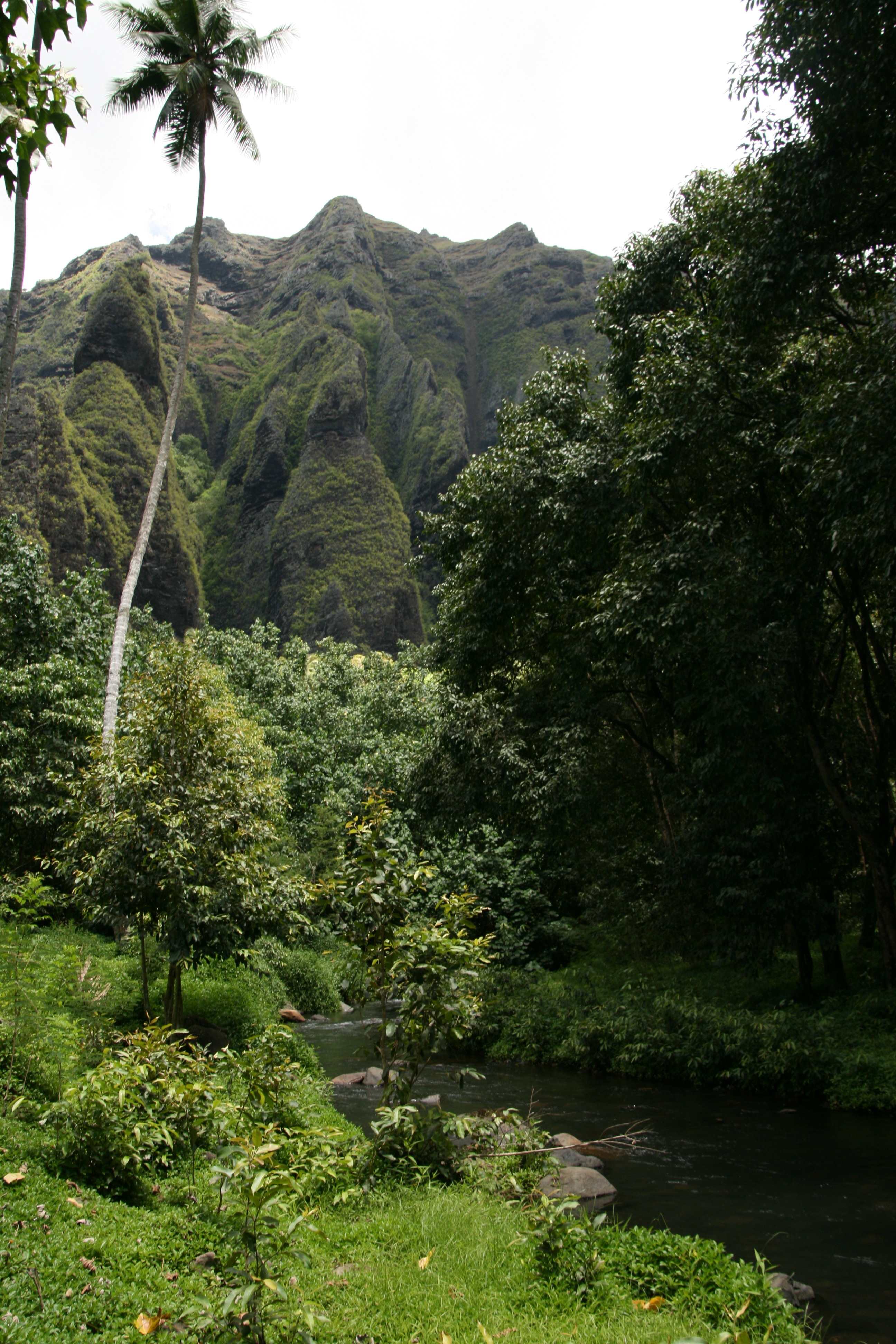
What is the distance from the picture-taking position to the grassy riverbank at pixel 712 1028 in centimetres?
1191

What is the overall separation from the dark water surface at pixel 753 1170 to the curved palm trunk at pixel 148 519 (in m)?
8.23

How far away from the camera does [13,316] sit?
8.20 m

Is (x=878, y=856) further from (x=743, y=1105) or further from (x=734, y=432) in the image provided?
(x=734, y=432)

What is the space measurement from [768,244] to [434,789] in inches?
524

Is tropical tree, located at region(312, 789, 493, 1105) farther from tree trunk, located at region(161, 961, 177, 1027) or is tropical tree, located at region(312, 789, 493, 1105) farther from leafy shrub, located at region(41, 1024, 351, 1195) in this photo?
tree trunk, located at region(161, 961, 177, 1027)

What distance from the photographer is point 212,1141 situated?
698 cm

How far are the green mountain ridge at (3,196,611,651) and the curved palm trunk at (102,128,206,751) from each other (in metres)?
33.9

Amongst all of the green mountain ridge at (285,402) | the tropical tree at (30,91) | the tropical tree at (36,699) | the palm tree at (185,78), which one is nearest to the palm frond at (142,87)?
the palm tree at (185,78)

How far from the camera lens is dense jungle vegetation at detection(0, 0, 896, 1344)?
526 centimetres

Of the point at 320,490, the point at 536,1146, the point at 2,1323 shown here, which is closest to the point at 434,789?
the point at 536,1146

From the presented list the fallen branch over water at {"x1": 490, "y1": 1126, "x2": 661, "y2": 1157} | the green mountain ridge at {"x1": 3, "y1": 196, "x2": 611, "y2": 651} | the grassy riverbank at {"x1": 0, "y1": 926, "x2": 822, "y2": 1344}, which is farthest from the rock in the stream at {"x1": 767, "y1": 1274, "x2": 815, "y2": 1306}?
the green mountain ridge at {"x1": 3, "y1": 196, "x2": 611, "y2": 651}

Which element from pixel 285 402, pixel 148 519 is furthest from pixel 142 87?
pixel 285 402

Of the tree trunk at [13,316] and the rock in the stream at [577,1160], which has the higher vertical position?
the tree trunk at [13,316]

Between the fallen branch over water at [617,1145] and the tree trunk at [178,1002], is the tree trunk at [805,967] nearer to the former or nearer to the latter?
the fallen branch over water at [617,1145]
